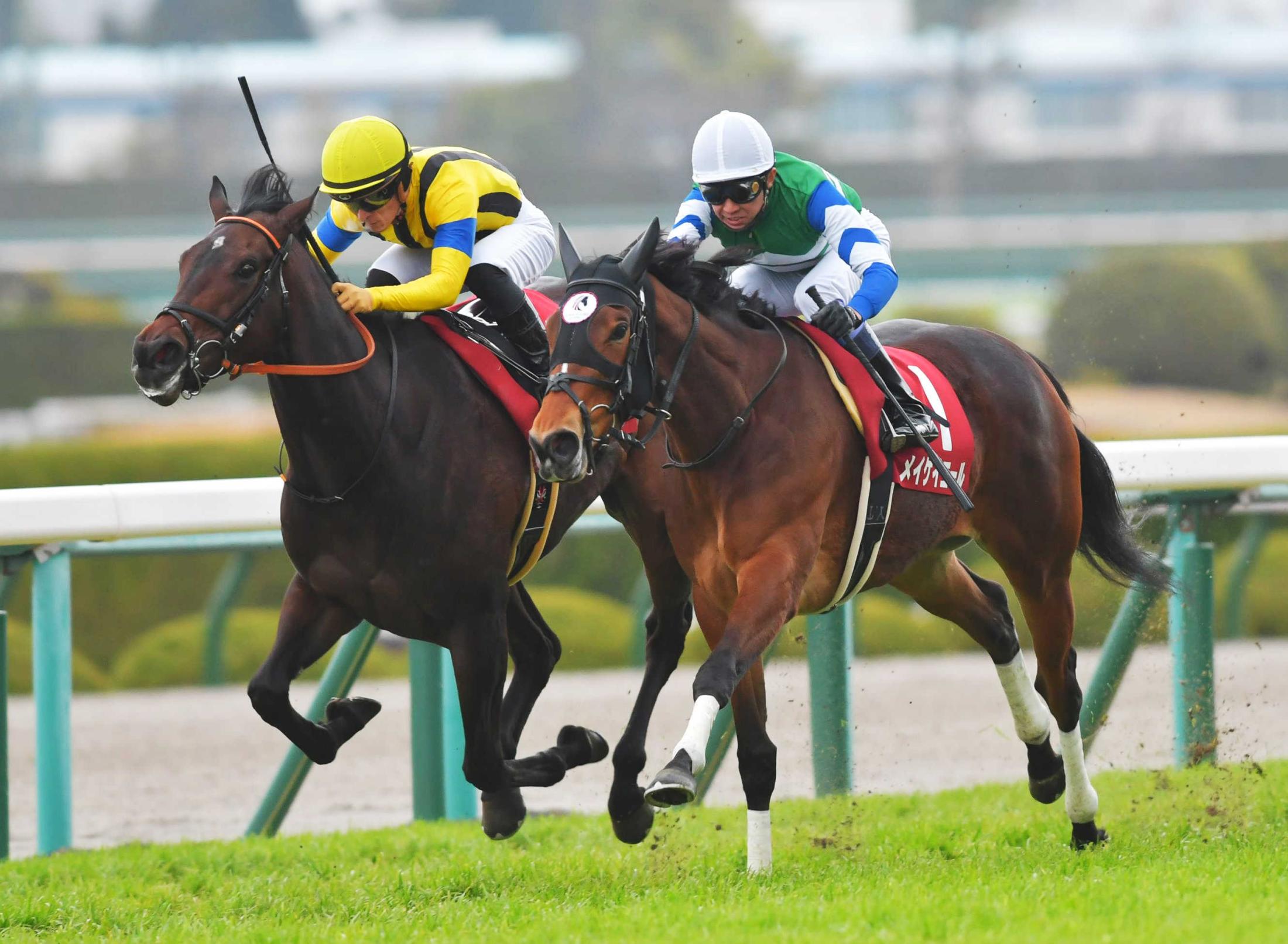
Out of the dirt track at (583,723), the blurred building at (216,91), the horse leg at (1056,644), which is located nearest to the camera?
the horse leg at (1056,644)

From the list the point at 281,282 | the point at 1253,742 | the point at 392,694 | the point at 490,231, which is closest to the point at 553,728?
the point at 392,694

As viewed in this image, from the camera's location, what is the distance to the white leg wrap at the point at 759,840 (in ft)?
14.8

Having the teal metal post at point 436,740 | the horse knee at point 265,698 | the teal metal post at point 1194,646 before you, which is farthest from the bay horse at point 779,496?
the teal metal post at point 436,740

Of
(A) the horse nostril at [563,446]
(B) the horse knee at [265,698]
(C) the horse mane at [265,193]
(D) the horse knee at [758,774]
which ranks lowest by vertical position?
(D) the horse knee at [758,774]

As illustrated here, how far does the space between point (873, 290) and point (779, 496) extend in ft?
2.12

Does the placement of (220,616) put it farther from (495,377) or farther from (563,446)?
(563,446)

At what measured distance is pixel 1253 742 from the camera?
6.80 metres

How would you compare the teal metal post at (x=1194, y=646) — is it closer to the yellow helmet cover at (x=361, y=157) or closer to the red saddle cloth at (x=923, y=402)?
the red saddle cloth at (x=923, y=402)

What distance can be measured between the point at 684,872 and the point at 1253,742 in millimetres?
3023

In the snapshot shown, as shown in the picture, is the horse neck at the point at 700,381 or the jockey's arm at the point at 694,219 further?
the jockey's arm at the point at 694,219

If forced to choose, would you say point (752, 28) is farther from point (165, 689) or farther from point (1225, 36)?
point (165, 689)

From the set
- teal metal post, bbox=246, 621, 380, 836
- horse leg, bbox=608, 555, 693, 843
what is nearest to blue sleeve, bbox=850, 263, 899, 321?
horse leg, bbox=608, 555, 693, 843

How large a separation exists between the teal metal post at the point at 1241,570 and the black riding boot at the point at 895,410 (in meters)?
3.23

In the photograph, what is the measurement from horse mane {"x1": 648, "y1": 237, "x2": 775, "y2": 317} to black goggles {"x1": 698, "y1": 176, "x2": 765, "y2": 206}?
0.41 feet
